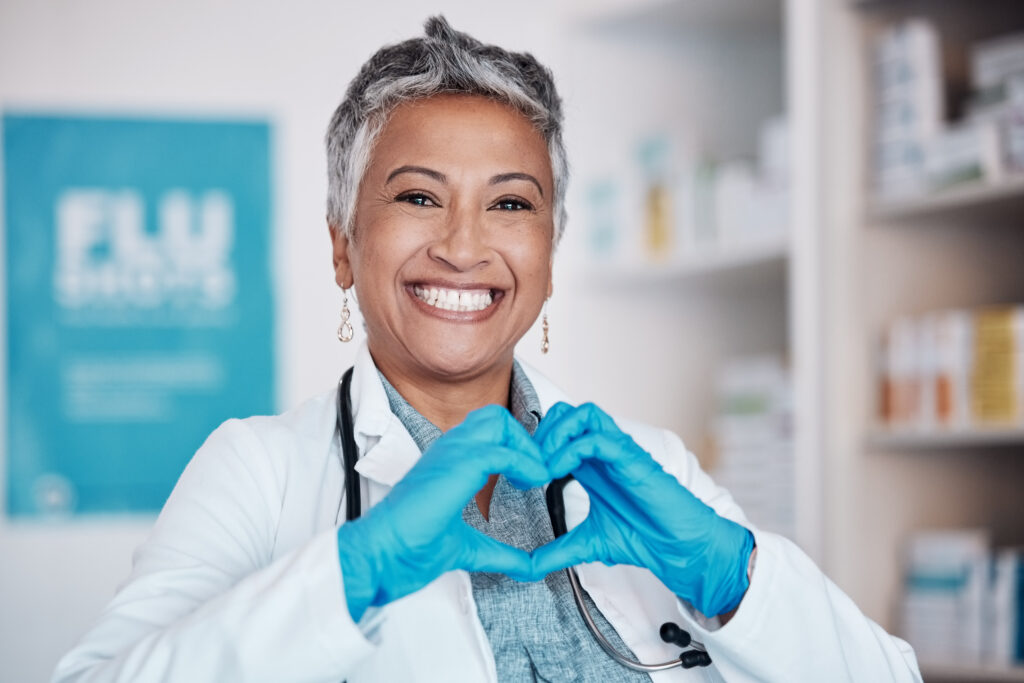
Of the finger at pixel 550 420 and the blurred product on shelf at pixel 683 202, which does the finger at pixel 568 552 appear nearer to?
the finger at pixel 550 420

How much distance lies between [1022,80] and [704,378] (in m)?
1.23

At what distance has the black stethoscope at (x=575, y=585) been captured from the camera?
1.37 meters

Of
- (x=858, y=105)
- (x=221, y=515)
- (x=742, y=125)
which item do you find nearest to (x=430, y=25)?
(x=221, y=515)

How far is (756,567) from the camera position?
133cm

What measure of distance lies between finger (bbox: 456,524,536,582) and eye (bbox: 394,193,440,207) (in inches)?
18.2

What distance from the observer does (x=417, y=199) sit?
4.95 feet

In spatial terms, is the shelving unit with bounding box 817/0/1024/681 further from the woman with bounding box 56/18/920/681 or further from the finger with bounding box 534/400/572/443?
the finger with bounding box 534/400/572/443

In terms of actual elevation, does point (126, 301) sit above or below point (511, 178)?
below

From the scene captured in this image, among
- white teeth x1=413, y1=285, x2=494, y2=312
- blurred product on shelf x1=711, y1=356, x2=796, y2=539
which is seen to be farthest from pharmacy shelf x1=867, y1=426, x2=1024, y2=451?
white teeth x1=413, y1=285, x2=494, y2=312

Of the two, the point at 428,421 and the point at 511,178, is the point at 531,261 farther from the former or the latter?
the point at 428,421

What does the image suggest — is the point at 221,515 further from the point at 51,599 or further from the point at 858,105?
the point at 51,599

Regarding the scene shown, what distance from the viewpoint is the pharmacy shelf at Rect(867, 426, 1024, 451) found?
2479 millimetres

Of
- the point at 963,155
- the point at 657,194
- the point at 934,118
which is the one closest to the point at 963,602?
the point at 963,155

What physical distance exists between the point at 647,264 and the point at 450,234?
71.3 inches
